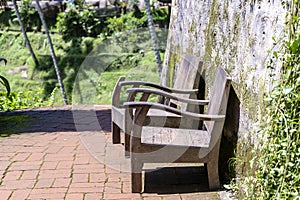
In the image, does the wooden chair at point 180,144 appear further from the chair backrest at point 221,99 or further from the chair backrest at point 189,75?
the chair backrest at point 189,75

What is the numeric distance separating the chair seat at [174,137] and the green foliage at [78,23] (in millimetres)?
11599

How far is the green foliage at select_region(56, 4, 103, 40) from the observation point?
14078mm

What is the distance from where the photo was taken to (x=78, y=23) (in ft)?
47.0

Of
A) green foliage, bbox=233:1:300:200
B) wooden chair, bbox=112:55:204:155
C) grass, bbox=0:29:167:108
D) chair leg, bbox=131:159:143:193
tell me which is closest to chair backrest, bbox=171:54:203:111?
wooden chair, bbox=112:55:204:155

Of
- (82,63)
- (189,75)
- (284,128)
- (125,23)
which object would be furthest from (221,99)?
(82,63)

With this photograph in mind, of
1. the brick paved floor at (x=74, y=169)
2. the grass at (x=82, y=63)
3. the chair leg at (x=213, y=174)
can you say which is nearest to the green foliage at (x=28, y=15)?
the grass at (x=82, y=63)

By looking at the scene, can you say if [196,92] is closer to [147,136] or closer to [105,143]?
[147,136]

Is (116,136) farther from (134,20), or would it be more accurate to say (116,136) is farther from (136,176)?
(134,20)

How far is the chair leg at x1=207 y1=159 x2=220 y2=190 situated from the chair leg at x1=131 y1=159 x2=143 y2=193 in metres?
0.45

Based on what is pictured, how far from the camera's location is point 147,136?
2701 millimetres

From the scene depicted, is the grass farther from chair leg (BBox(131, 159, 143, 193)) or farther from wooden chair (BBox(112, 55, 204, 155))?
chair leg (BBox(131, 159, 143, 193))

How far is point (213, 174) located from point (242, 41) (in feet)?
2.91

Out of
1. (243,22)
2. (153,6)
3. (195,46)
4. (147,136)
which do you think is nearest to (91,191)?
(147,136)

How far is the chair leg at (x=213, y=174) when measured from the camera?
2.55m
